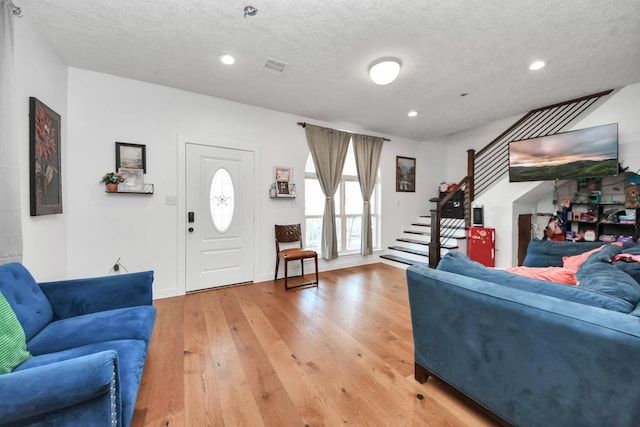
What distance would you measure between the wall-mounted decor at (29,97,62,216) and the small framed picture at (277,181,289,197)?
8.12 feet

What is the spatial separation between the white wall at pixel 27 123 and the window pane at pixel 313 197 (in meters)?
3.09

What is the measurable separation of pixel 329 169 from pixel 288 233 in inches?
53.6

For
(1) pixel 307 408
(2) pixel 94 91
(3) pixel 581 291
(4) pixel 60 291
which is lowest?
(1) pixel 307 408

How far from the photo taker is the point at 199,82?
10.3 feet

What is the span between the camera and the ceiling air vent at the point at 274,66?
271cm

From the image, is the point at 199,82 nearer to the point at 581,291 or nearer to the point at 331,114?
the point at 331,114

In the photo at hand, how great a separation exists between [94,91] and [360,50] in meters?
3.00

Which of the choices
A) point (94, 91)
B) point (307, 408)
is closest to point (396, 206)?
point (307, 408)

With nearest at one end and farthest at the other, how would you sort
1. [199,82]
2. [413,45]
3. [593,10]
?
[593,10], [413,45], [199,82]

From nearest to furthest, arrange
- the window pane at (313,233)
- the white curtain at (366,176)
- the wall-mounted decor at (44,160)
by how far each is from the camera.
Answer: the wall-mounted decor at (44,160), the window pane at (313,233), the white curtain at (366,176)

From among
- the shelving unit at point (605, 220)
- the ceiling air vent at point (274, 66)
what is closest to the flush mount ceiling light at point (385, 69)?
the ceiling air vent at point (274, 66)

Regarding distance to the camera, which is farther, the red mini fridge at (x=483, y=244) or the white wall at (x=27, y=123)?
the red mini fridge at (x=483, y=244)

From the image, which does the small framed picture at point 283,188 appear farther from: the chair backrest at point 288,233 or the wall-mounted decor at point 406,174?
the wall-mounted decor at point 406,174

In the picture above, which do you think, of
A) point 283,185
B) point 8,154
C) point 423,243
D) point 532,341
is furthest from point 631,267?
point 8,154
